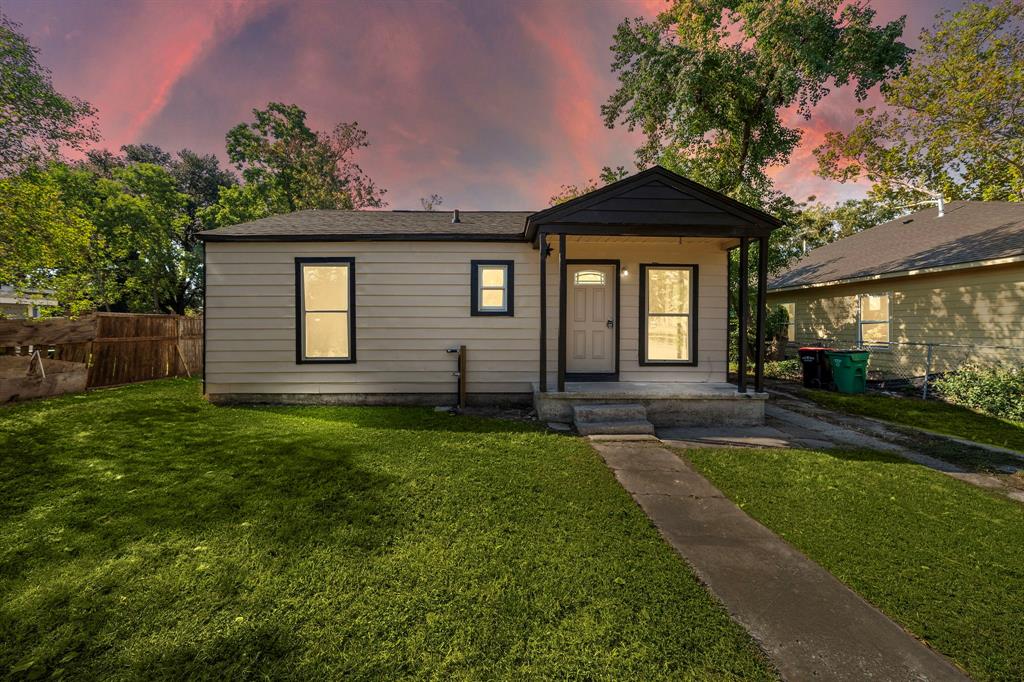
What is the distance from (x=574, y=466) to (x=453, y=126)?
11.9 meters

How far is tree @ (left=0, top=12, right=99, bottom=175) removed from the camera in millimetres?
12712

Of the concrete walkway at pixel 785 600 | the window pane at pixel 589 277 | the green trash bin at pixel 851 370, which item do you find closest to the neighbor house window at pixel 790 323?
the green trash bin at pixel 851 370

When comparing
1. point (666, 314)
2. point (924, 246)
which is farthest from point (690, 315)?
point (924, 246)

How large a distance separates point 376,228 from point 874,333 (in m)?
14.0

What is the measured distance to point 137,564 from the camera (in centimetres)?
237

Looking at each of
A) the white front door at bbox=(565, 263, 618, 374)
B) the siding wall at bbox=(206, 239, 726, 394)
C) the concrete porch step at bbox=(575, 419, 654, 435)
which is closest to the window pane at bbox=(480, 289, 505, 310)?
the siding wall at bbox=(206, 239, 726, 394)

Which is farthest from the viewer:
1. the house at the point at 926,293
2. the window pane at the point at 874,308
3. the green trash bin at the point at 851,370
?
the window pane at the point at 874,308

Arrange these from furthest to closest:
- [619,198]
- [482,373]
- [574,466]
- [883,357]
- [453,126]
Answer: [453,126]
[883,357]
[482,373]
[619,198]
[574,466]

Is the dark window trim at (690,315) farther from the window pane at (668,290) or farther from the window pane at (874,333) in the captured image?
the window pane at (874,333)

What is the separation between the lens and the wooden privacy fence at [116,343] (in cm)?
711

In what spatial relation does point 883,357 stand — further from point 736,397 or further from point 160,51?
point 160,51

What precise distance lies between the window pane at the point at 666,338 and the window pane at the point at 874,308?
322 inches

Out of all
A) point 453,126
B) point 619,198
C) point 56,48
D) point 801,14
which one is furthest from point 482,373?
point 56,48

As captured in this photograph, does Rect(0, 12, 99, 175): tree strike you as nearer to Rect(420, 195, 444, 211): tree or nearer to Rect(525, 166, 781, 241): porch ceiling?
Rect(420, 195, 444, 211): tree
